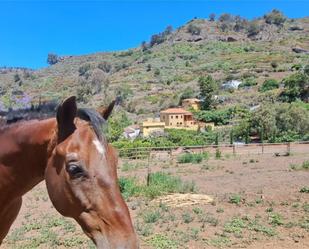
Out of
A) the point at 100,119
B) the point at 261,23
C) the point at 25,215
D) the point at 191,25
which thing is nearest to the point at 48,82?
the point at 191,25

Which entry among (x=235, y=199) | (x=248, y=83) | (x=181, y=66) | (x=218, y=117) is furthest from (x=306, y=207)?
(x=181, y=66)

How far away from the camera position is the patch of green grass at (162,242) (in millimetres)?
5762

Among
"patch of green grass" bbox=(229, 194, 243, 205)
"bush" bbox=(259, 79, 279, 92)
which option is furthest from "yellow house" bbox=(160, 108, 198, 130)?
"patch of green grass" bbox=(229, 194, 243, 205)

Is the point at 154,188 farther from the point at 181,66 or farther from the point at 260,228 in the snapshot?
the point at 181,66

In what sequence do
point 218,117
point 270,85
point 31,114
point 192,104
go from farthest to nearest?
1. point 270,85
2. point 192,104
3. point 218,117
4. point 31,114

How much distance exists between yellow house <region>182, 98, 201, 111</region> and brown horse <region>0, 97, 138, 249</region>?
2217 inches

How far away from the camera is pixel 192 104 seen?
196ft

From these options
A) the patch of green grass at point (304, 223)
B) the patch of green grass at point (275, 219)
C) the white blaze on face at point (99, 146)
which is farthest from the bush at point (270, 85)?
the white blaze on face at point (99, 146)

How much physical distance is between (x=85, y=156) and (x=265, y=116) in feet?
115

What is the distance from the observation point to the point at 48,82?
104312mm

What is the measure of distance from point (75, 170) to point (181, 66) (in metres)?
97.9

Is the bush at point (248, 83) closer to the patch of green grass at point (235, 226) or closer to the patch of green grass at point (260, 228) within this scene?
the patch of green grass at point (235, 226)

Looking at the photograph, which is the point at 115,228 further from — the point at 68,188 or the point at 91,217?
the point at 68,188

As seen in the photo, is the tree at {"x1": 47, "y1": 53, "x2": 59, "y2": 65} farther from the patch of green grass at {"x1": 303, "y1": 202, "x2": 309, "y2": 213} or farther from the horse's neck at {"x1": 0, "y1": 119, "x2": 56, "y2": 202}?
the horse's neck at {"x1": 0, "y1": 119, "x2": 56, "y2": 202}
